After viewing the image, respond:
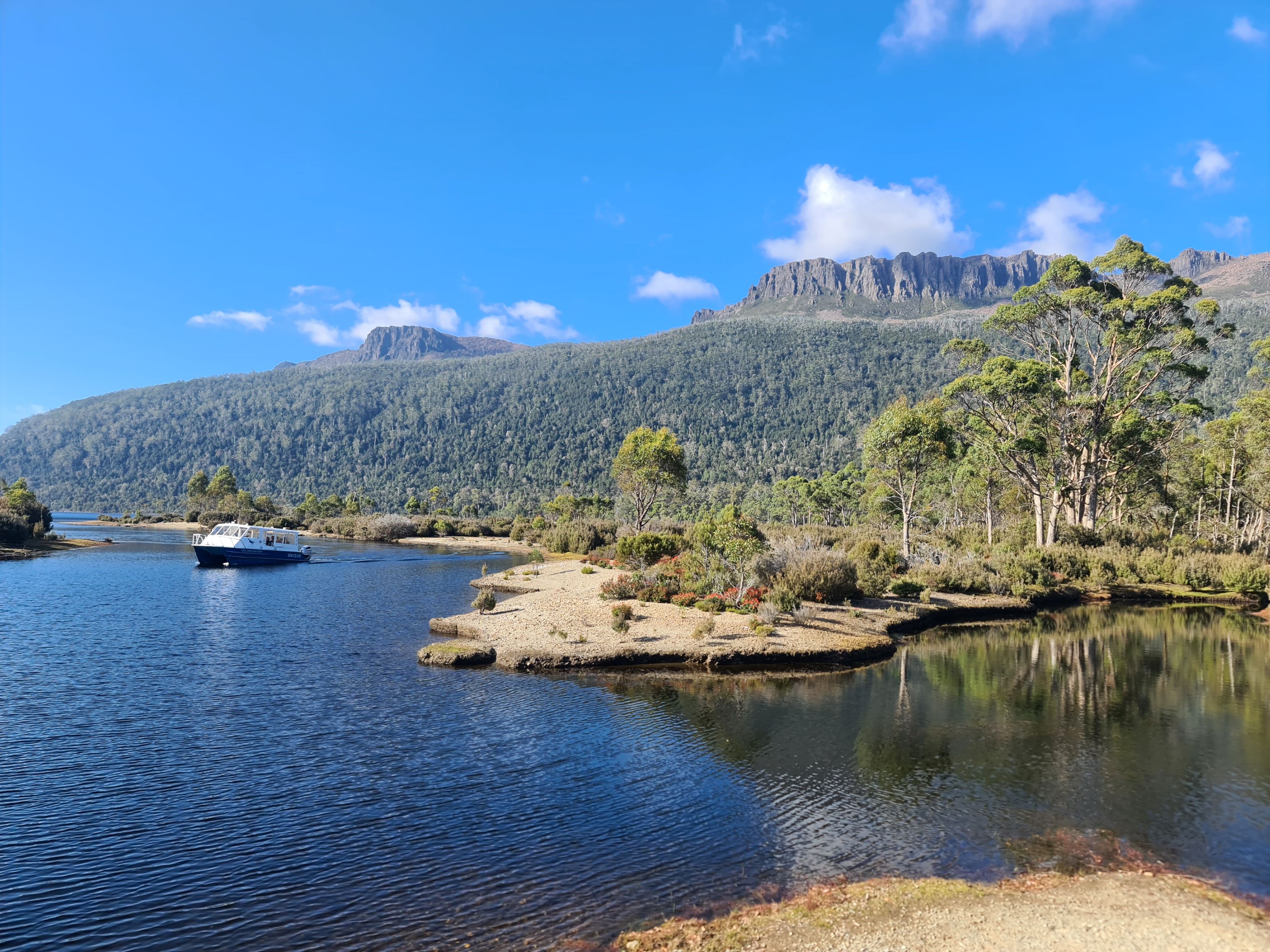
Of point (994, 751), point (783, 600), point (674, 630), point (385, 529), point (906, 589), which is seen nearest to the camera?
point (994, 751)

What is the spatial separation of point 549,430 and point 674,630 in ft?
502

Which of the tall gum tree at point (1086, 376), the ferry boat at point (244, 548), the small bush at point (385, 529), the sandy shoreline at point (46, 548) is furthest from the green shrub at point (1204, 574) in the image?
the small bush at point (385, 529)

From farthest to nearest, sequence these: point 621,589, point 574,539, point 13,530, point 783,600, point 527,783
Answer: point 574,539, point 13,530, point 621,589, point 783,600, point 527,783

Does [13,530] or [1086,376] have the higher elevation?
[1086,376]

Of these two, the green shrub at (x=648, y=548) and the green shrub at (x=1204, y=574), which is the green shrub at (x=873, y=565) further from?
the green shrub at (x=1204, y=574)

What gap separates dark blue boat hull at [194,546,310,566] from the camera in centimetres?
5306

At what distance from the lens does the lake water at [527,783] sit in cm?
900

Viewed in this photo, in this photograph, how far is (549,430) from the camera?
17500 centimetres

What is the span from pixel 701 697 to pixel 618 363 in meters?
180

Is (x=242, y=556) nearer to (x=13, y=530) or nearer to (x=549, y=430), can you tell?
(x=13, y=530)

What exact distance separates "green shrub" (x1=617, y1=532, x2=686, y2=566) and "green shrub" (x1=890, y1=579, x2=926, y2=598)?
1128cm

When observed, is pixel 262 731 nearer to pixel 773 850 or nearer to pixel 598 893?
pixel 598 893

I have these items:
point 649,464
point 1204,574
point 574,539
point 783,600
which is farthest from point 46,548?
point 1204,574

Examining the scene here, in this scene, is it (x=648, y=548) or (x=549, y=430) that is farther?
(x=549, y=430)
